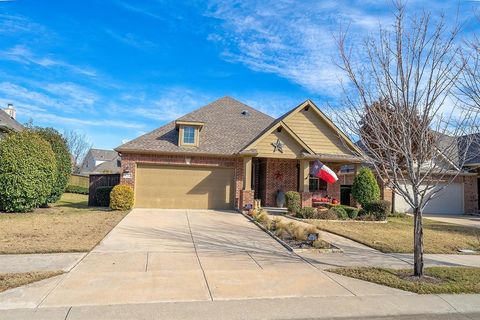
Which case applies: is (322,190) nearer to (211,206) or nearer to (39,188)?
(211,206)

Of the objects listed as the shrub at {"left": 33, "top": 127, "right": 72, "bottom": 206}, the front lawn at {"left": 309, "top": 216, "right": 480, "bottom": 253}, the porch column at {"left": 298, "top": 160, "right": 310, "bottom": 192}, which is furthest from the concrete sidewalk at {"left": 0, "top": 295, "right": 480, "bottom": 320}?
the shrub at {"left": 33, "top": 127, "right": 72, "bottom": 206}

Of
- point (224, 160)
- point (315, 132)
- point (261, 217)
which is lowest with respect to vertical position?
point (261, 217)

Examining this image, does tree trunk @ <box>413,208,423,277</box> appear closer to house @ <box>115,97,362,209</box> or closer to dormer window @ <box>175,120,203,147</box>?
house @ <box>115,97,362,209</box>

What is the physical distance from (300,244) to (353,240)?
2.32 meters

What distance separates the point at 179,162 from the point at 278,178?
225 inches

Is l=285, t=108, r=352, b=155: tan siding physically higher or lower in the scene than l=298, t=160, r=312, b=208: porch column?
higher

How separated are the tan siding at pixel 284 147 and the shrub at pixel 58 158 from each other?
1039cm

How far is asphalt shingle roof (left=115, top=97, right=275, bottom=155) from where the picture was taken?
1888 cm

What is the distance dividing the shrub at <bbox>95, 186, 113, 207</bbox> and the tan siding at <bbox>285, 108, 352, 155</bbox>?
1051cm

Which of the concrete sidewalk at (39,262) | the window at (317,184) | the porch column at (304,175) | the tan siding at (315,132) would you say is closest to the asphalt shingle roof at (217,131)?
the tan siding at (315,132)

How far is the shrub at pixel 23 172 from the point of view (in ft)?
50.8

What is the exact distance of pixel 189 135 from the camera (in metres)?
19.4

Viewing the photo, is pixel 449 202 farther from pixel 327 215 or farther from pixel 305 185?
pixel 327 215

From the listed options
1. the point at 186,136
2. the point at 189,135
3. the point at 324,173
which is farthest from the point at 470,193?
the point at 186,136
